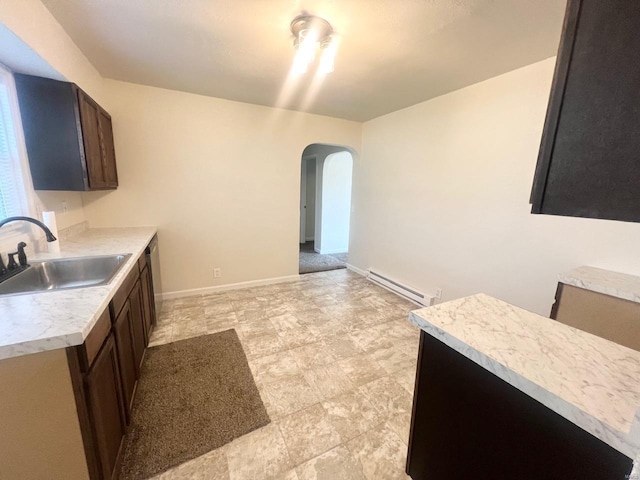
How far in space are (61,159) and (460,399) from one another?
292cm

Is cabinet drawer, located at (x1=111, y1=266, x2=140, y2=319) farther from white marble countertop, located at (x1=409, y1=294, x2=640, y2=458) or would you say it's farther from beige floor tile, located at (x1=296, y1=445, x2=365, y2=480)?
white marble countertop, located at (x1=409, y1=294, x2=640, y2=458)

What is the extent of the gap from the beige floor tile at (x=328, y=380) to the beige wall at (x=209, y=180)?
6.84 ft

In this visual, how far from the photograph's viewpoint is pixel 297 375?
6.88ft

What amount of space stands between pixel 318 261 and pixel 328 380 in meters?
3.31

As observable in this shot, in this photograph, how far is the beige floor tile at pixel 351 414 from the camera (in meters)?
1.64

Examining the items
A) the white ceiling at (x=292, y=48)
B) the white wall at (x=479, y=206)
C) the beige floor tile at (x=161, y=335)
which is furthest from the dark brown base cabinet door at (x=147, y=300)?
the white wall at (x=479, y=206)

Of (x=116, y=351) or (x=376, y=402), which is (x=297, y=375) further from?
(x=116, y=351)

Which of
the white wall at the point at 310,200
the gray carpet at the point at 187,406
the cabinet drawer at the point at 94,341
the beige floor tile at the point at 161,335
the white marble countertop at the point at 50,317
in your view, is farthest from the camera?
the white wall at the point at 310,200

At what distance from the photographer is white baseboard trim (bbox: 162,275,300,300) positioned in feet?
11.3

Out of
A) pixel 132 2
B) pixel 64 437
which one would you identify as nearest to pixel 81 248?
pixel 64 437

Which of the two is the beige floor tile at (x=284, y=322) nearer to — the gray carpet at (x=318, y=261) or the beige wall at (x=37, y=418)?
the gray carpet at (x=318, y=261)

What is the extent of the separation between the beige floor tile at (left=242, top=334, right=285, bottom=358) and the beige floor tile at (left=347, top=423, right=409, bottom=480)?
1.07 m

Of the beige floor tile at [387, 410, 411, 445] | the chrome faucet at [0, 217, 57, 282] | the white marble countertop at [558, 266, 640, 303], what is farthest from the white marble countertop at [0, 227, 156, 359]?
the white marble countertop at [558, 266, 640, 303]

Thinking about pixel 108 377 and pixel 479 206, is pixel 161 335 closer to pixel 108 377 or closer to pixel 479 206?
pixel 108 377
